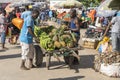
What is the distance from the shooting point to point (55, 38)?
10.4m

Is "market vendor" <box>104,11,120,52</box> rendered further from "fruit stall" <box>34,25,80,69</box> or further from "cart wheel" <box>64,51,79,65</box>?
"cart wheel" <box>64,51,79,65</box>

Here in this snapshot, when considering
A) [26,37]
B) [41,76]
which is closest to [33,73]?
[41,76]

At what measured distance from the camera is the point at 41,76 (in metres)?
9.53

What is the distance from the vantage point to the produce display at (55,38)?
1018 cm

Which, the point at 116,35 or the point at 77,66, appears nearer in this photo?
the point at 116,35

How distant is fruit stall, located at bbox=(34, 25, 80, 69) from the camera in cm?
1015

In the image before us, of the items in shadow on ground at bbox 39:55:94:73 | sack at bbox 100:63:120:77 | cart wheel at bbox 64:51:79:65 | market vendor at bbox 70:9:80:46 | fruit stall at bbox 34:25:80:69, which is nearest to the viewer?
sack at bbox 100:63:120:77

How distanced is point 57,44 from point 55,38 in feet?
0.93

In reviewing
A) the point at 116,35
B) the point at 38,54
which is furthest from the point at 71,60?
the point at 116,35

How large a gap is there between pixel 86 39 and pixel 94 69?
538 cm

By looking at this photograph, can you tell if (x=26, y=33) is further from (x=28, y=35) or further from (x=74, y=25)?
(x=74, y=25)

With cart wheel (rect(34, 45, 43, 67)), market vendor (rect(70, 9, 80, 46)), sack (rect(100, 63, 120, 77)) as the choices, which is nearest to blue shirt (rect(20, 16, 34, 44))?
cart wheel (rect(34, 45, 43, 67))

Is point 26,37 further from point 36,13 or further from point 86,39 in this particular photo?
point 86,39

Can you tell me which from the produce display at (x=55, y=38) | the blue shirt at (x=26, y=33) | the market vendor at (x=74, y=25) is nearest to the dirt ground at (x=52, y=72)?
the produce display at (x=55, y=38)
